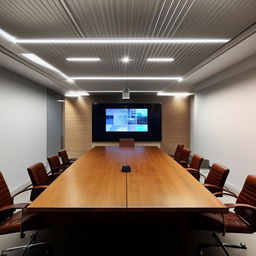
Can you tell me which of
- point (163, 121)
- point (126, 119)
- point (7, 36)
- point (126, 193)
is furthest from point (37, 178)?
point (163, 121)

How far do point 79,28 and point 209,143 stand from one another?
509cm

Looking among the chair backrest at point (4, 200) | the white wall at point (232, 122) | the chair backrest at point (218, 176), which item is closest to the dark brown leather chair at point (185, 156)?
the white wall at point (232, 122)

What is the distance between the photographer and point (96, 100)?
8.36 m

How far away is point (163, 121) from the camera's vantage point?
839 centimetres

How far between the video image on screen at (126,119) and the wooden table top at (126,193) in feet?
17.8

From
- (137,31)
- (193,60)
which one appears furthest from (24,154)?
(193,60)

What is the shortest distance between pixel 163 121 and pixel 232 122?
3.84 metres

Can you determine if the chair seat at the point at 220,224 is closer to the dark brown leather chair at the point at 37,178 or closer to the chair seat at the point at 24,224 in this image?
the chair seat at the point at 24,224

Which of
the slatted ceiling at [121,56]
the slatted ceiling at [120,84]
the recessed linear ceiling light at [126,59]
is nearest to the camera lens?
the slatted ceiling at [121,56]

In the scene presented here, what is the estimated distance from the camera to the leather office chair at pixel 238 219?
2.00 m

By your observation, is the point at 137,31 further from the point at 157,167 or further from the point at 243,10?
the point at 157,167

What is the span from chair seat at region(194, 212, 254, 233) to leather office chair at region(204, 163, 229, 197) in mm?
431

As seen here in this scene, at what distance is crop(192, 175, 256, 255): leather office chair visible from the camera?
6.57ft

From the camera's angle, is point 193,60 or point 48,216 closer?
point 48,216
